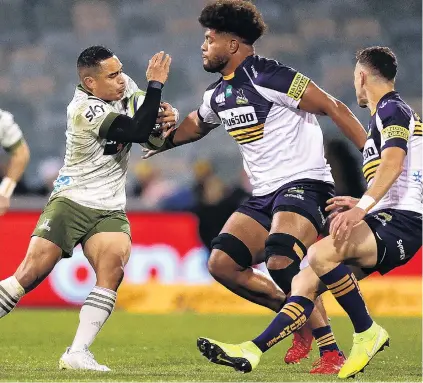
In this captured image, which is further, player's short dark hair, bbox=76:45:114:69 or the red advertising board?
the red advertising board

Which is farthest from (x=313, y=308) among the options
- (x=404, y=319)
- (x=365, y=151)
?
(x=404, y=319)

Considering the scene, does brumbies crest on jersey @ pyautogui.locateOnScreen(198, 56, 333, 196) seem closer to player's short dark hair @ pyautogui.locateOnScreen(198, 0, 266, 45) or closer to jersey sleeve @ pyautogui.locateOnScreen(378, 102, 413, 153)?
player's short dark hair @ pyautogui.locateOnScreen(198, 0, 266, 45)

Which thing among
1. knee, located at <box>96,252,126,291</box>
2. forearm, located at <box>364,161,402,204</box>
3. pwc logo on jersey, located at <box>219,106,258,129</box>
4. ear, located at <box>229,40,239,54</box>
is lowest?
knee, located at <box>96,252,126,291</box>

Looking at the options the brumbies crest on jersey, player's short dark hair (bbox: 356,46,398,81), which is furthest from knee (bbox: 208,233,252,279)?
player's short dark hair (bbox: 356,46,398,81)

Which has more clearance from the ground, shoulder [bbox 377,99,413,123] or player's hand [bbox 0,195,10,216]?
shoulder [bbox 377,99,413,123]

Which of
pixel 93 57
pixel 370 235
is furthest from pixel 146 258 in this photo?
pixel 370 235

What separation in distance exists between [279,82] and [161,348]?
273 centimetres

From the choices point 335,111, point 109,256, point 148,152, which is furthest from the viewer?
point 148,152

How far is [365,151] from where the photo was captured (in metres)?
7.04

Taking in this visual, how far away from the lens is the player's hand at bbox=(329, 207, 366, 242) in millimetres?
6367

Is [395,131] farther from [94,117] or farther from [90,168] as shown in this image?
[90,168]

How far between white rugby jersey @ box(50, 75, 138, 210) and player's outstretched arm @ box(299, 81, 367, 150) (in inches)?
51.7

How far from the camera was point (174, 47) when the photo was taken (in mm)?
18000

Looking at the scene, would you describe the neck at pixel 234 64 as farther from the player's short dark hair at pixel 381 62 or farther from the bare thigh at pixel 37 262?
the bare thigh at pixel 37 262
